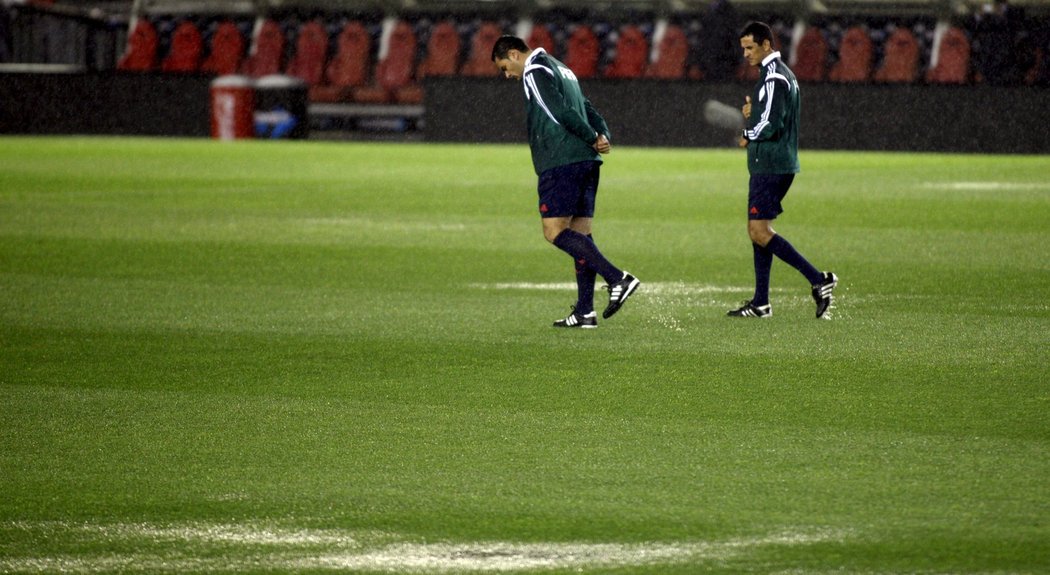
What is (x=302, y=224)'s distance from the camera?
1766 centimetres

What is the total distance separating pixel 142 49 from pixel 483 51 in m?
8.55

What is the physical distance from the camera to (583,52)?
128ft

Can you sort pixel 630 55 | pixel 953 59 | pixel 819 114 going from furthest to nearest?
pixel 630 55 → pixel 953 59 → pixel 819 114

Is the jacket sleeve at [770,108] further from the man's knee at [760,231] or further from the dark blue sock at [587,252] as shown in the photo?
the dark blue sock at [587,252]

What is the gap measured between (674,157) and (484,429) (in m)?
21.8

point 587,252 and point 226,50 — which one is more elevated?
point 226,50

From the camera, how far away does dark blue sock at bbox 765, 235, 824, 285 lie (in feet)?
35.8

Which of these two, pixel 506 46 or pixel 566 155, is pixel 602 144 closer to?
pixel 566 155

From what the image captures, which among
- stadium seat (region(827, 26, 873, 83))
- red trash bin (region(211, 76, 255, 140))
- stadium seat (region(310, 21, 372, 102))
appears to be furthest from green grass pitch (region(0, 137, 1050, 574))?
stadium seat (region(310, 21, 372, 102))

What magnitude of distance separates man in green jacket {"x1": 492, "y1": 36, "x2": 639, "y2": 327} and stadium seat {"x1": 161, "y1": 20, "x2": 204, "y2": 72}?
3296cm

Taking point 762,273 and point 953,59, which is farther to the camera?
point 953,59

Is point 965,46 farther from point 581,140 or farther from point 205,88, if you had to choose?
point 581,140

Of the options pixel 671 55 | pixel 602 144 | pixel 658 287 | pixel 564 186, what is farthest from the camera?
pixel 671 55

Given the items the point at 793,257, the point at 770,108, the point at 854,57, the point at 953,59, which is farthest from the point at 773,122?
the point at 854,57
